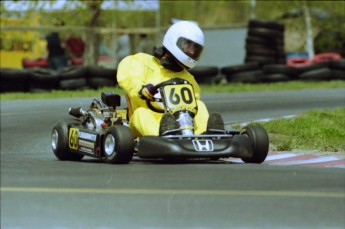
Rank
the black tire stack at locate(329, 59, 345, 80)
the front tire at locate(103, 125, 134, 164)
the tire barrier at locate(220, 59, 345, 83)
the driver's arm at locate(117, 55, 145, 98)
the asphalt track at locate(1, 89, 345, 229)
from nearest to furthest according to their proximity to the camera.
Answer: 1. the asphalt track at locate(1, 89, 345, 229)
2. the front tire at locate(103, 125, 134, 164)
3. the driver's arm at locate(117, 55, 145, 98)
4. the tire barrier at locate(220, 59, 345, 83)
5. the black tire stack at locate(329, 59, 345, 80)

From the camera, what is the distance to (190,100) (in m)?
7.18

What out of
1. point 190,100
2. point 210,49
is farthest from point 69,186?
point 210,49

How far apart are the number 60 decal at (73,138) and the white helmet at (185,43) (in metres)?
0.97

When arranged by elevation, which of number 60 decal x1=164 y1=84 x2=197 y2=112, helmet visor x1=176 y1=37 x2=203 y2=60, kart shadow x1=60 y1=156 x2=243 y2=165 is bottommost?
kart shadow x1=60 y1=156 x2=243 y2=165

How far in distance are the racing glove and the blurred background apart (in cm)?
1395

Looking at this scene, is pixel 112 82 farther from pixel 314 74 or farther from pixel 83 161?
pixel 83 161

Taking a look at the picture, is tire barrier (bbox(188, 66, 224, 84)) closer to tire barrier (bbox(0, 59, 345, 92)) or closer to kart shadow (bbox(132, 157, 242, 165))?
tire barrier (bbox(0, 59, 345, 92))

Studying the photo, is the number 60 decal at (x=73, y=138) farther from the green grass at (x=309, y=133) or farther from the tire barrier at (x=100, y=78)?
the tire barrier at (x=100, y=78)

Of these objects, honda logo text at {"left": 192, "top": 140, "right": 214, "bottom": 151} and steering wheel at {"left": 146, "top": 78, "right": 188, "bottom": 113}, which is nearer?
honda logo text at {"left": 192, "top": 140, "right": 214, "bottom": 151}

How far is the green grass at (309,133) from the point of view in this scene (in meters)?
8.43

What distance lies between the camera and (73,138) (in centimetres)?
748

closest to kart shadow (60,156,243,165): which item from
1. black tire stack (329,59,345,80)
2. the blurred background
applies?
black tire stack (329,59,345,80)

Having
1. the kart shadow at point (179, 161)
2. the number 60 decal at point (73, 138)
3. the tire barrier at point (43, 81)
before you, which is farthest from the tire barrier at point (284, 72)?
the kart shadow at point (179, 161)

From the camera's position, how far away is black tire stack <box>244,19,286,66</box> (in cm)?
2147
